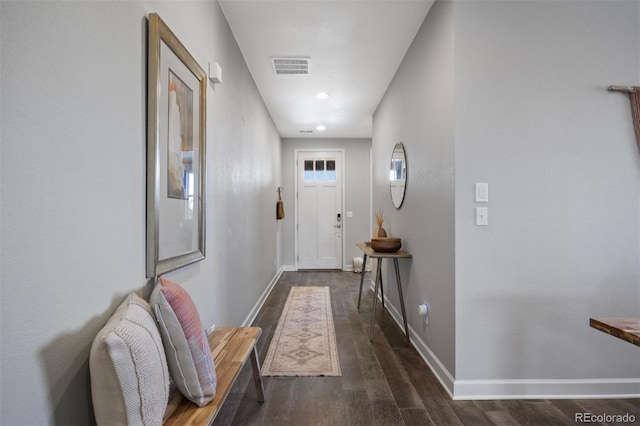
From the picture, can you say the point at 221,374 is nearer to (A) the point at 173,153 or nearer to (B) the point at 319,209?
(A) the point at 173,153

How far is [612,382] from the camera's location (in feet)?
6.66

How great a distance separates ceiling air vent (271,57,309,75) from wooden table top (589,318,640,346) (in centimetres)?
294

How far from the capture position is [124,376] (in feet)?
2.91

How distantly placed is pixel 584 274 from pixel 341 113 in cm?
366

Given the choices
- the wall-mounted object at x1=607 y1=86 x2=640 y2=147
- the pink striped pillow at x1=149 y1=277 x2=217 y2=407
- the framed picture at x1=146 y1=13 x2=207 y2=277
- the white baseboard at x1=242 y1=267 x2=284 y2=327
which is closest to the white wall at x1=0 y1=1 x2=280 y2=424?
the framed picture at x1=146 y1=13 x2=207 y2=277

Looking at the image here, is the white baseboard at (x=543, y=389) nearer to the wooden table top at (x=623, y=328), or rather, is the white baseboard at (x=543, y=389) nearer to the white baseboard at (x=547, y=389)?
the white baseboard at (x=547, y=389)

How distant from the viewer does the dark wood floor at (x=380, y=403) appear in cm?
178

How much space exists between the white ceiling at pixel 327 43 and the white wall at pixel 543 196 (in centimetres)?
68

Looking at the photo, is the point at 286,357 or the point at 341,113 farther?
→ the point at 341,113

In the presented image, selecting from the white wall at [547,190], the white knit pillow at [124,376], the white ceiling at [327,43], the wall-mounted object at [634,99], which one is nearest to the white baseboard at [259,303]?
the white wall at [547,190]

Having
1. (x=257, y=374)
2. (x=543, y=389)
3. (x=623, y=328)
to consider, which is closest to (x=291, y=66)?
(x=257, y=374)

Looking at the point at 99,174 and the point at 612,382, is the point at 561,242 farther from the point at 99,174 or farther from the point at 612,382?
the point at 99,174

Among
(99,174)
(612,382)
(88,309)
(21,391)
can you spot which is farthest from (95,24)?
(612,382)

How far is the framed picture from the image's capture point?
135cm
